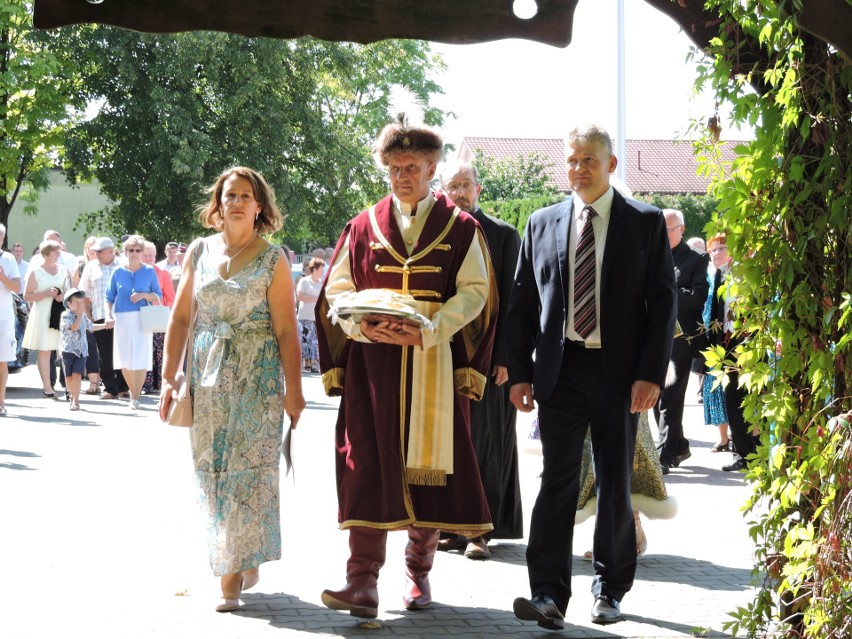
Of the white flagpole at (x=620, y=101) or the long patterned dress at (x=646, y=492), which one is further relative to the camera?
the white flagpole at (x=620, y=101)

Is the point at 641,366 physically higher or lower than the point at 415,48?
lower

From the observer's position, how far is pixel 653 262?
20.5ft

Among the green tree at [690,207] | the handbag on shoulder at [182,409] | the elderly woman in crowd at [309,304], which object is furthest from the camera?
the green tree at [690,207]

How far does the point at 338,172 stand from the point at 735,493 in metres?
33.5

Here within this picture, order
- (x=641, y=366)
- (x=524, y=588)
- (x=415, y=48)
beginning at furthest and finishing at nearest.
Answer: (x=415, y=48) < (x=524, y=588) < (x=641, y=366)

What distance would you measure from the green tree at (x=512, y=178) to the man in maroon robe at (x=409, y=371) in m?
52.3

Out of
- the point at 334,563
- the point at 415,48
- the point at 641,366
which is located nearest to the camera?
the point at 641,366

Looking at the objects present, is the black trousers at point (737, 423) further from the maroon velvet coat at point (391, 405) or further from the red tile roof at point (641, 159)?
the red tile roof at point (641, 159)

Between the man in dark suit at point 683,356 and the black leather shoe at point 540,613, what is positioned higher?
the man in dark suit at point 683,356

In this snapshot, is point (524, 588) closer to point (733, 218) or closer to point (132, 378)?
point (733, 218)

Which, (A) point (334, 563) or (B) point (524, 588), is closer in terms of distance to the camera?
(B) point (524, 588)

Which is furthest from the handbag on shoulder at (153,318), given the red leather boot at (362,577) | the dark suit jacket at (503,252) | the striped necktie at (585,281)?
the striped necktie at (585,281)

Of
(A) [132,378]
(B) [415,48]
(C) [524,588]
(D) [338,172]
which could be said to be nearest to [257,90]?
(D) [338,172]

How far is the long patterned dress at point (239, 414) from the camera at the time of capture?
21.5 ft
